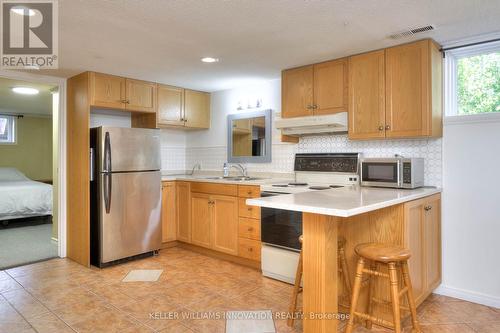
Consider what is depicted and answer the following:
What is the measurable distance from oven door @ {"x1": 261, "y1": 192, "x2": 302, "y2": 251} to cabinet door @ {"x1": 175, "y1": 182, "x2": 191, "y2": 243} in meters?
1.27

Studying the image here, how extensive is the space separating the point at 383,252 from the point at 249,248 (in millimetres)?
1735

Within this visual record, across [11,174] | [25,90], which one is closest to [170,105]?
[25,90]

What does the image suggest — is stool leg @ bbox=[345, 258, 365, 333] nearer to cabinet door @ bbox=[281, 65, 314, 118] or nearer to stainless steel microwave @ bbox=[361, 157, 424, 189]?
stainless steel microwave @ bbox=[361, 157, 424, 189]

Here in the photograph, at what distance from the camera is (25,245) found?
4453 mm

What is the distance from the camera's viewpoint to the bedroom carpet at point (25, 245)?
12.6ft

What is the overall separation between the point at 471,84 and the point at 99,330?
3438 mm

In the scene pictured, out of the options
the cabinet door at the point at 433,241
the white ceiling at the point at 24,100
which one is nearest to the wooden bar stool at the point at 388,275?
the cabinet door at the point at 433,241

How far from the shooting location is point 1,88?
4.86 metres

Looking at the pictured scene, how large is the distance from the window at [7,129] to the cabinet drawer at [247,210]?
629 centimetres

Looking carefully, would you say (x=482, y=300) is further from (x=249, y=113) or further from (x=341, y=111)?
(x=249, y=113)

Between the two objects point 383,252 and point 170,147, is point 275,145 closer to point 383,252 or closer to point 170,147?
point 170,147

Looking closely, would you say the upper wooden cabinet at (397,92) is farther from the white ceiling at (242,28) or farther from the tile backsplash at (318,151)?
the tile backsplash at (318,151)

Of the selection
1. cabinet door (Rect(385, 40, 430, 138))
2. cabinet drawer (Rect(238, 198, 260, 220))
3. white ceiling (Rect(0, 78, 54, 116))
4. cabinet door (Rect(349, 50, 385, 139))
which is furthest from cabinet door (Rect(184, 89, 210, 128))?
cabinet door (Rect(385, 40, 430, 138))

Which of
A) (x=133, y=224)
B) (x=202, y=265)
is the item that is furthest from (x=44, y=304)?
(x=202, y=265)
